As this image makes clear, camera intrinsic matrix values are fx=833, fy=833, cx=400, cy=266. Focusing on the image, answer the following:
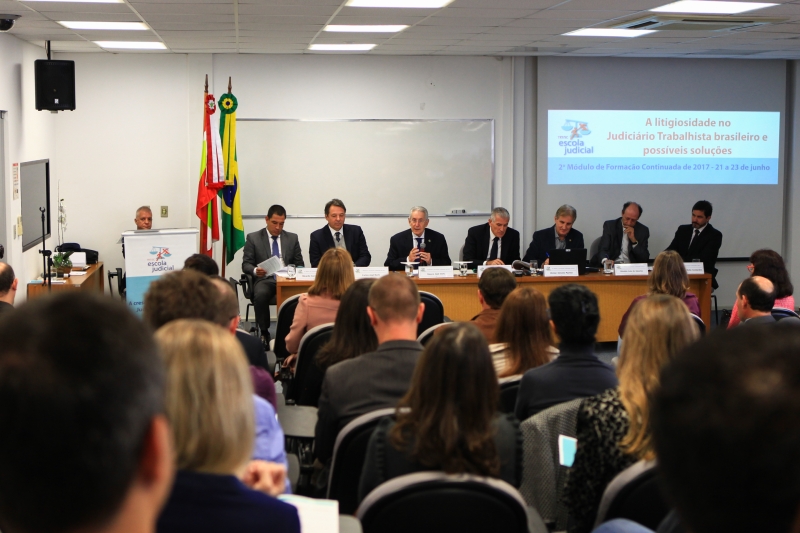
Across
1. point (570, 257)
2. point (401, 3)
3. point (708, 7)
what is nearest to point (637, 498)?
point (401, 3)

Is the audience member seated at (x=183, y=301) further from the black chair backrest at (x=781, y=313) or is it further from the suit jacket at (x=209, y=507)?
the black chair backrest at (x=781, y=313)

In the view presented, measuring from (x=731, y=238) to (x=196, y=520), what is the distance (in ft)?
32.3

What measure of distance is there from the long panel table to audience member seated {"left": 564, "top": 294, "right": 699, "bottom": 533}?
4950mm

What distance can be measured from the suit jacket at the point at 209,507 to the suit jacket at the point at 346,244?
6780 mm

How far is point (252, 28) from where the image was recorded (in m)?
7.12

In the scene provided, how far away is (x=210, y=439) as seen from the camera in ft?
4.72

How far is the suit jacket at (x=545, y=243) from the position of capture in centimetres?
866

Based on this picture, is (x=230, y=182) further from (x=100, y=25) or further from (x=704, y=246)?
(x=704, y=246)

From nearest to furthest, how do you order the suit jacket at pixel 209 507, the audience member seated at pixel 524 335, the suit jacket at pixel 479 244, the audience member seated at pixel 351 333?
the suit jacket at pixel 209 507 < the audience member seated at pixel 524 335 < the audience member seated at pixel 351 333 < the suit jacket at pixel 479 244

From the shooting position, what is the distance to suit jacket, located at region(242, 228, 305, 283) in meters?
8.32

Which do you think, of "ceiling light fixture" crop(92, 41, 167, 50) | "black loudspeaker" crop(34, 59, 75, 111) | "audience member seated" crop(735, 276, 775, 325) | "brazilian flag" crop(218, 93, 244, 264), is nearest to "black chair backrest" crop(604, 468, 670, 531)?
"audience member seated" crop(735, 276, 775, 325)

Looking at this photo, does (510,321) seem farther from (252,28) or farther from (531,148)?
(531,148)

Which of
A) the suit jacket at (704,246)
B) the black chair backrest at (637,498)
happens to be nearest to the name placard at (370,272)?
the suit jacket at (704,246)

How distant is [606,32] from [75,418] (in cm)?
759
